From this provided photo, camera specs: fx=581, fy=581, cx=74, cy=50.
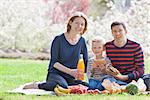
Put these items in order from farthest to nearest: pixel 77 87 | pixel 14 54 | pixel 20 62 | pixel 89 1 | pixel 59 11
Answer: pixel 89 1
pixel 59 11
pixel 14 54
pixel 20 62
pixel 77 87

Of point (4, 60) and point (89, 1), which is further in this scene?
point (89, 1)

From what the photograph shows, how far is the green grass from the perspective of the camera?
4.35 metres

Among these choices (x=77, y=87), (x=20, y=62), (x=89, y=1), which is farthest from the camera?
(x=89, y=1)

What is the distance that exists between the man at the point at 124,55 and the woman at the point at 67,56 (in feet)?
0.79

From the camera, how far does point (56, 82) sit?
186 inches

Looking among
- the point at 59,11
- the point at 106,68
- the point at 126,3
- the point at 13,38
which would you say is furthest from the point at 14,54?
the point at 106,68

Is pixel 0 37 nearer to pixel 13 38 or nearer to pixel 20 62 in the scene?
pixel 13 38

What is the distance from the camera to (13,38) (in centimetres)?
905

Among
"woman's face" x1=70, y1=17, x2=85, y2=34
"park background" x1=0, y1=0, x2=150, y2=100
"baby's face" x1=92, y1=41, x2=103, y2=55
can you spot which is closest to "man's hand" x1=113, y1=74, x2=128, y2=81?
"baby's face" x1=92, y1=41, x2=103, y2=55

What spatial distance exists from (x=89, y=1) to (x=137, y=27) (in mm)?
2227

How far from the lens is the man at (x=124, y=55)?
15.7ft

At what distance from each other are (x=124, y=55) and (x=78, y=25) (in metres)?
0.47

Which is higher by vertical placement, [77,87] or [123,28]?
[123,28]

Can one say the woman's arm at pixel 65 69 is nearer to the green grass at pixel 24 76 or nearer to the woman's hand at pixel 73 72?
the woman's hand at pixel 73 72
